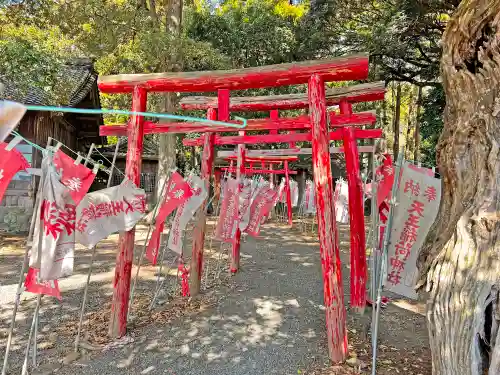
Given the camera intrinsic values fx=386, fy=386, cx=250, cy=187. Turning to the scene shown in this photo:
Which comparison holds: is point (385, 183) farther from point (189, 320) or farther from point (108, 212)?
point (108, 212)

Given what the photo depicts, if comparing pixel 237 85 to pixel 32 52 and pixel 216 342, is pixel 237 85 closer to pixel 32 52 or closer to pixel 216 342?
pixel 216 342

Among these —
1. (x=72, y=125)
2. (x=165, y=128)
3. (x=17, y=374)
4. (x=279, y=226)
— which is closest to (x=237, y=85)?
(x=165, y=128)

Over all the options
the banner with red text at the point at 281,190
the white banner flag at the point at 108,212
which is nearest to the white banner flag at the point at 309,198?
the banner with red text at the point at 281,190

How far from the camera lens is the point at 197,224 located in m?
6.00

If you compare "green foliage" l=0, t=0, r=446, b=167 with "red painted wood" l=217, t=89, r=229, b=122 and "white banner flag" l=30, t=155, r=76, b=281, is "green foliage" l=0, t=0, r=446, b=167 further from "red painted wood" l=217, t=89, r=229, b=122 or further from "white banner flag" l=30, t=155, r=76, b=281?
"white banner flag" l=30, t=155, r=76, b=281

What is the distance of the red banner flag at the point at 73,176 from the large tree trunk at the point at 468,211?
2.91 m

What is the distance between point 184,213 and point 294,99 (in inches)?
108

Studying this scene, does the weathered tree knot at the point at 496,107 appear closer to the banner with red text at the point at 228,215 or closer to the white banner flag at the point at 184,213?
the white banner flag at the point at 184,213

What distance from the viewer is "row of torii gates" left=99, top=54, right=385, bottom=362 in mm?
3992

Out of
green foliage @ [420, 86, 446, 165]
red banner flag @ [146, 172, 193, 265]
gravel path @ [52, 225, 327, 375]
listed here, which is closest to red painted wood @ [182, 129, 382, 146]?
red banner flag @ [146, 172, 193, 265]

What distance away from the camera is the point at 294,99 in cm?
644

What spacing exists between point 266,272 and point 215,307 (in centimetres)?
251

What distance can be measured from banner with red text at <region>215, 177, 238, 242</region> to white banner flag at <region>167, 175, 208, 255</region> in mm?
1078

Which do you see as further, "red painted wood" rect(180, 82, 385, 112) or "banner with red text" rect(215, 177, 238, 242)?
"banner with red text" rect(215, 177, 238, 242)
